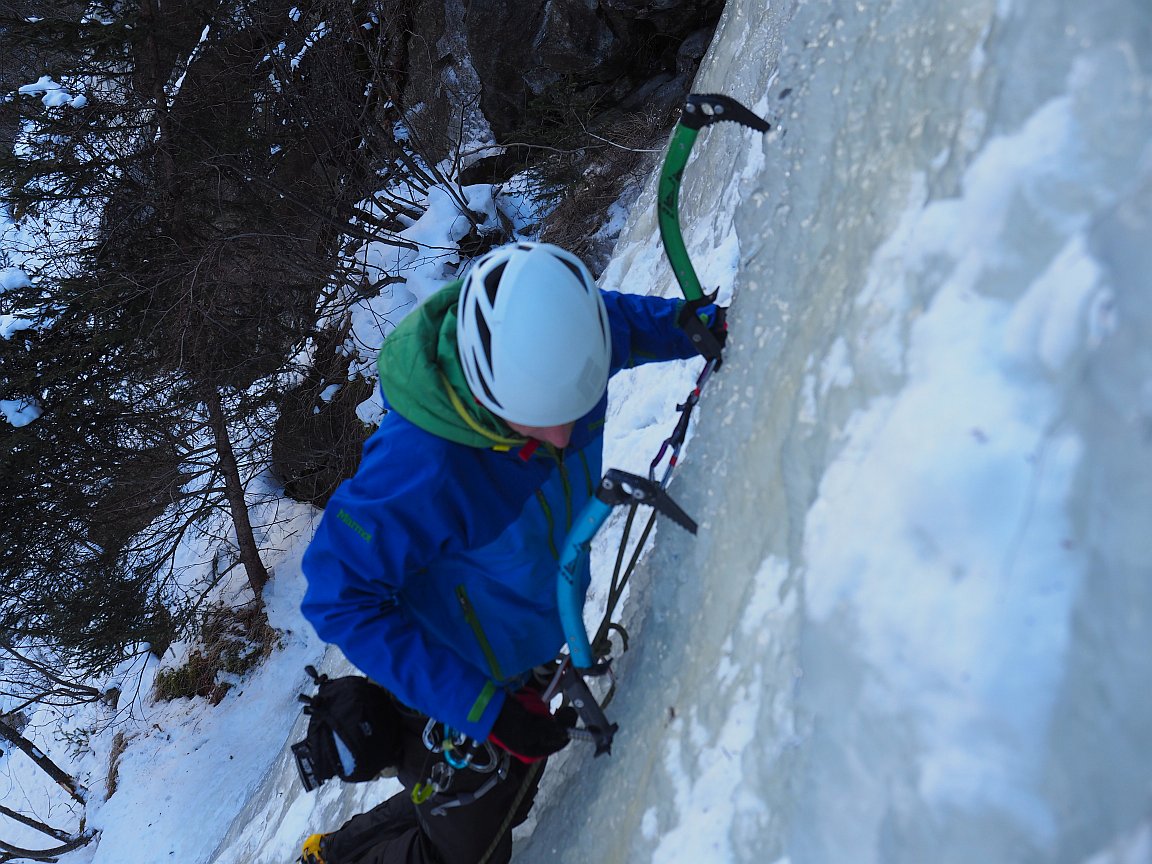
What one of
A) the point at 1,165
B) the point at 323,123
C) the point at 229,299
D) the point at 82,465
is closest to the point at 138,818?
the point at 82,465

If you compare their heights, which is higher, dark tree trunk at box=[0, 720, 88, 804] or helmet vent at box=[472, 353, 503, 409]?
helmet vent at box=[472, 353, 503, 409]

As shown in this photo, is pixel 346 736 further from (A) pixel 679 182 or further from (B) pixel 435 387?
(A) pixel 679 182

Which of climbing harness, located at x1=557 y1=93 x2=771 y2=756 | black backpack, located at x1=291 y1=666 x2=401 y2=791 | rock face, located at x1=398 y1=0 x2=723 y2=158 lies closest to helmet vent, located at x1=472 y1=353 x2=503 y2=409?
climbing harness, located at x1=557 y1=93 x2=771 y2=756

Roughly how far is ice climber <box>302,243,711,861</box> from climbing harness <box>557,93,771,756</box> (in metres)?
0.12

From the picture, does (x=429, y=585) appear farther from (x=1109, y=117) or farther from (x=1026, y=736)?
(x=1109, y=117)

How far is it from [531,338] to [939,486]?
897 mm

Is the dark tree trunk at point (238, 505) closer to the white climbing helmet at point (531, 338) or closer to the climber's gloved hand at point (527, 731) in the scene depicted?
the climber's gloved hand at point (527, 731)

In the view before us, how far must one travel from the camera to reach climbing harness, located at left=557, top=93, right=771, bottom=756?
1.88 meters

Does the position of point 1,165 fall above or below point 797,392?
above

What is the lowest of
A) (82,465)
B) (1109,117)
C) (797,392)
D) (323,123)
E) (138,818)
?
(138,818)

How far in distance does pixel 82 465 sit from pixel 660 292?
8278 millimetres

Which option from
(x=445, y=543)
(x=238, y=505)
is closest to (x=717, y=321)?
(x=445, y=543)

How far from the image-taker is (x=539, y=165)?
929 cm

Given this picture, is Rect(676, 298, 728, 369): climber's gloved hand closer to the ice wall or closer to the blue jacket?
the blue jacket
